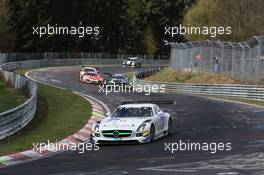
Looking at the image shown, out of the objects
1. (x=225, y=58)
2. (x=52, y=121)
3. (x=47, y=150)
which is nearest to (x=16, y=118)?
(x=47, y=150)

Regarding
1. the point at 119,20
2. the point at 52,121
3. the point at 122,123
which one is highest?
the point at 119,20

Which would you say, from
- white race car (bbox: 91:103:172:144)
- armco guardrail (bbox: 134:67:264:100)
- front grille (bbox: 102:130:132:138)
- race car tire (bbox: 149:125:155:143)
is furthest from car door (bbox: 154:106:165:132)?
armco guardrail (bbox: 134:67:264:100)

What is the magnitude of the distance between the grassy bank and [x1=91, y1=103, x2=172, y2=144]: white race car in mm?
24999

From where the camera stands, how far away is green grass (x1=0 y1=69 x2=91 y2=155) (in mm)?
18547

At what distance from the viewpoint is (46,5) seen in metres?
97.9

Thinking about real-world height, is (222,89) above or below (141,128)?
below

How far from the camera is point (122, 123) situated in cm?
1830

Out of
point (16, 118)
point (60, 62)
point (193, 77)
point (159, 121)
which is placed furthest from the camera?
point (60, 62)

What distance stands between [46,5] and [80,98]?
65338mm

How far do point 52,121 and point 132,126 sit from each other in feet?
24.2

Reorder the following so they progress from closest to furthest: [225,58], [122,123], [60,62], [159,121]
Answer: [122,123]
[159,121]
[225,58]
[60,62]

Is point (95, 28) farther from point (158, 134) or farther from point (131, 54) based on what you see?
point (158, 134)

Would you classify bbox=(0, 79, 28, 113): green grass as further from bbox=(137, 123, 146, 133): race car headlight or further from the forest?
the forest

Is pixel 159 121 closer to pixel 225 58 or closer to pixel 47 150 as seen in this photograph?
pixel 47 150
